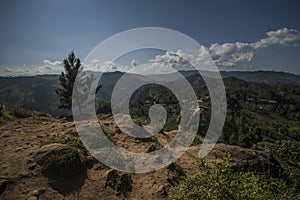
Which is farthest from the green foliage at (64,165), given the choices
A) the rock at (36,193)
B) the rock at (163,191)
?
the rock at (163,191)

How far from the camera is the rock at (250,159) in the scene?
9.47 m

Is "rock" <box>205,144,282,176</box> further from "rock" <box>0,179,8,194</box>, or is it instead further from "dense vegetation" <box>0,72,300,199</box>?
"rock" <box>0,179,8,194</box>

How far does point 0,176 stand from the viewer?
6004 mm

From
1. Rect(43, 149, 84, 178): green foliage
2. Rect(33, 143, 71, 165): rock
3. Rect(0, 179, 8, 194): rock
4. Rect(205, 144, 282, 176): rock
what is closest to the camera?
Rect(0, 179, 8, 194): rock

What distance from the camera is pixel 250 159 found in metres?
9.87

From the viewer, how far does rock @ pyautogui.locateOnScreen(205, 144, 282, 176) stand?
9472 millimetres

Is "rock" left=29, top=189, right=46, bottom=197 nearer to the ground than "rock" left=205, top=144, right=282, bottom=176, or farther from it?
farther from it

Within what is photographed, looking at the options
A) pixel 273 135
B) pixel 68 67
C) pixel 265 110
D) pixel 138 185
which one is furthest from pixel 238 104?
pixel 138 185

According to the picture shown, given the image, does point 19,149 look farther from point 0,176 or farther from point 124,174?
point 124,174

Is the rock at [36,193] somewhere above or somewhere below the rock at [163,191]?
above

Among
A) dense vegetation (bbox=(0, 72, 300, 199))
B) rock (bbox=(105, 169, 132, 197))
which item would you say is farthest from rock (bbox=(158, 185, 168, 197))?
rock (bbox=(105, 169, 132, 197))

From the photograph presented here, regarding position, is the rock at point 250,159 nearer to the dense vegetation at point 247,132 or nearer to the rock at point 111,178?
the dense vegetation at point 247,132

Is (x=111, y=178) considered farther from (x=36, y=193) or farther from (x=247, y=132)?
(x=247, y=132)

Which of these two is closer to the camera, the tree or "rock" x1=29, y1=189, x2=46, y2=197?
"rock" x1=29, y1=189, x2=46, y2=197
